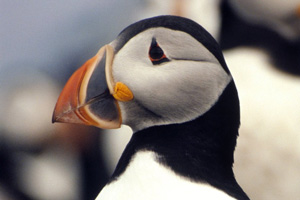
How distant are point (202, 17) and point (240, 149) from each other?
7.45 feet

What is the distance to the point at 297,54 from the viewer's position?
319cm

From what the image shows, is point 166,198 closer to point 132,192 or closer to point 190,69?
point 132,192

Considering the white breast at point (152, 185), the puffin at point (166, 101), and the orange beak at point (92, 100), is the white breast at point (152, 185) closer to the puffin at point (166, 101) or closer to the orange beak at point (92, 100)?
Answer: the puffin at point (166, 101)

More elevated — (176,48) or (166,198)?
(176,48)

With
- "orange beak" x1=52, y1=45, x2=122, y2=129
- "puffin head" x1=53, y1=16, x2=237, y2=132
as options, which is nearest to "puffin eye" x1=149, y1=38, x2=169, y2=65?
"puffin head" x1=53, y1=16, x2=237, y2=132

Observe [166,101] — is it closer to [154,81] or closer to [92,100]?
[154,81]

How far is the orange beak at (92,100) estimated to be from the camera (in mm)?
1701

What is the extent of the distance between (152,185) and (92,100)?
0.76 feet

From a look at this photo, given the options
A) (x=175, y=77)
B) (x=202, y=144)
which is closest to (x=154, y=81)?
(x=175, y=77)

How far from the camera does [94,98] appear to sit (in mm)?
1703

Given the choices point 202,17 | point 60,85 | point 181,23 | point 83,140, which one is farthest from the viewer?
point 60,85

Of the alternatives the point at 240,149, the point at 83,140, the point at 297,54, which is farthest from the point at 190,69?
the point at 83,140

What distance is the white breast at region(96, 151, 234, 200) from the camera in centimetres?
160

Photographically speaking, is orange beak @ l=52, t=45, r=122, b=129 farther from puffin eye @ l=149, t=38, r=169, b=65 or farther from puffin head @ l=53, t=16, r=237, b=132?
puffin eye @ l=149, t=38, r=169, b=65
